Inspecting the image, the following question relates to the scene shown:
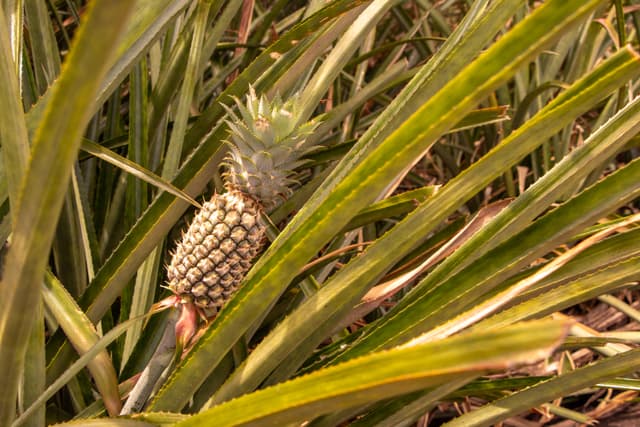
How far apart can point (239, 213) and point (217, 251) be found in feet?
0.19

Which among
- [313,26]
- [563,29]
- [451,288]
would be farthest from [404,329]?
[313,26]

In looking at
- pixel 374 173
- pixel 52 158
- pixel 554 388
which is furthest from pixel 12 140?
pixel 554 388

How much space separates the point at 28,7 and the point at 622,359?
102cm

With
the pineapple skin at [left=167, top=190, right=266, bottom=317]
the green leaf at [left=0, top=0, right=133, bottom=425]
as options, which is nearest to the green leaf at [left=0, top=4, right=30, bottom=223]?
the green leaf at [left=0, top=0, right=133, bottom=425]

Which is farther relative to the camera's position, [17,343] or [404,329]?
[404,329]

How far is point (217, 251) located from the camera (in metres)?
0.83

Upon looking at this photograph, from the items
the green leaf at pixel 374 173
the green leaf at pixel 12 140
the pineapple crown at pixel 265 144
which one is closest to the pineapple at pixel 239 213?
the pineapple crown at pixel 265 144

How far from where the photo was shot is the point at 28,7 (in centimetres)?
104

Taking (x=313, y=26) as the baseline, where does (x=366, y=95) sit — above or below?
below

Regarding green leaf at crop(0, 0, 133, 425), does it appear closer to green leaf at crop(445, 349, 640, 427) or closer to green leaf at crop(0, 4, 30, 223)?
green leaf at crop(0, 4, 30, 223)

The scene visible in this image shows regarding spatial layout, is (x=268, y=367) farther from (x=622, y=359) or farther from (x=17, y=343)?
(x=622, y=359)

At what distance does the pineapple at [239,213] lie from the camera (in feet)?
2.73

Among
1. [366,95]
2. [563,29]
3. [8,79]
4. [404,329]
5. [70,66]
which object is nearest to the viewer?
[70,66]

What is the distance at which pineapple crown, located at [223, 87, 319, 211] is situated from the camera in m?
0.83
